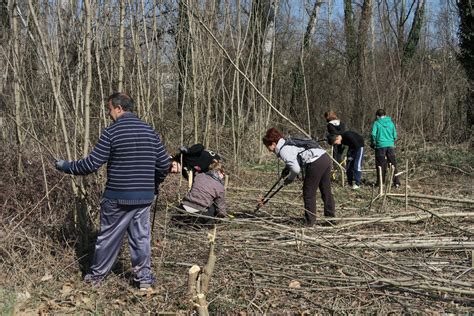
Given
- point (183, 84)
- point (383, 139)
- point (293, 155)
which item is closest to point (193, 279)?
point (293, 155)

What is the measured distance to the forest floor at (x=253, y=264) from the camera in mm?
4195

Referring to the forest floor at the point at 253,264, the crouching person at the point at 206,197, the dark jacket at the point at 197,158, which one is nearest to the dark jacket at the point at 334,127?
the forest floor at the point at 253,264

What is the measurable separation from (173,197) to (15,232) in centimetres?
268

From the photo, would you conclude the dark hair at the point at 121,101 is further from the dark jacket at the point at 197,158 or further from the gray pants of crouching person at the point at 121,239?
the dark jacket at the point at 197,158

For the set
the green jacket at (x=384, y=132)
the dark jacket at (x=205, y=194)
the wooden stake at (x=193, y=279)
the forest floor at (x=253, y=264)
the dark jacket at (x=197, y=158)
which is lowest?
the forest floor at (x=253, y=264)

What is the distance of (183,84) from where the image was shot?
9469 millimetres

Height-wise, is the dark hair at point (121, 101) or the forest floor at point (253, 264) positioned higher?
the dark hair at point (121, 101)

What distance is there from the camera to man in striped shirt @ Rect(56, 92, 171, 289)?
4.24 meters

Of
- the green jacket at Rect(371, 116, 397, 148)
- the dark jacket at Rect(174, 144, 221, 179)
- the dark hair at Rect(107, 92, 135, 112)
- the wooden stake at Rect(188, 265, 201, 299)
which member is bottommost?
the wooden stake at Rect(188, 265, 201, 299)

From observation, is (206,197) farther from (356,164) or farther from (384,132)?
(384,132)

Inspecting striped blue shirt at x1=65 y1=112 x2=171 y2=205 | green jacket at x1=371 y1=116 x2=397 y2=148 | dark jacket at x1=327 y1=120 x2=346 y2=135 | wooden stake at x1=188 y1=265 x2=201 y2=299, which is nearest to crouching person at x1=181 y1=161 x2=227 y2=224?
striped blue shirt at x1=65 y1=112 x2=171 y2=205

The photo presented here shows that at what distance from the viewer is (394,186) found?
10.2 m

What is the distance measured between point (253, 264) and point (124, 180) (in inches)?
58.2

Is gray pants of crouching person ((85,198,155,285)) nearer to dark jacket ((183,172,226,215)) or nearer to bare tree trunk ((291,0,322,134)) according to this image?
dark jacket ((183,172,226,215))
